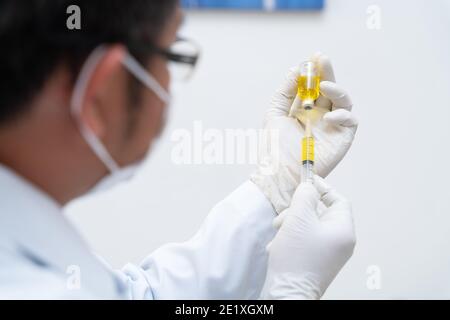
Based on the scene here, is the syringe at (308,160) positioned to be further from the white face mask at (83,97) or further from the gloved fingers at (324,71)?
the white face mask at (83,97)

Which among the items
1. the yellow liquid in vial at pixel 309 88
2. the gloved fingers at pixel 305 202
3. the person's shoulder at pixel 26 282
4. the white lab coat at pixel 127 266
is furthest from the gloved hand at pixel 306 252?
the person's shoulder at pixel 26 282

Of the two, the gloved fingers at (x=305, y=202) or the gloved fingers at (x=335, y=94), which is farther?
the gloved fingers at (x=335, y=94)

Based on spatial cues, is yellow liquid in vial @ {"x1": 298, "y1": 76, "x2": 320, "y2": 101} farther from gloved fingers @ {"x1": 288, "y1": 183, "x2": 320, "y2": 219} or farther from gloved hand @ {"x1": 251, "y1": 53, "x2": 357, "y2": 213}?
gloved fingers @ {"x1": 288, "y1": 183, "x2": 320, "y2": 219}

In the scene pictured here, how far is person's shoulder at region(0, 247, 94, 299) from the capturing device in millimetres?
605

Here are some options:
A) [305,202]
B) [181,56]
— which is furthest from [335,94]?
[181,56]

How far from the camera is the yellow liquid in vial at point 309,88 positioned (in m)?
0.99

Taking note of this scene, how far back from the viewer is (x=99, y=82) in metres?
0.61

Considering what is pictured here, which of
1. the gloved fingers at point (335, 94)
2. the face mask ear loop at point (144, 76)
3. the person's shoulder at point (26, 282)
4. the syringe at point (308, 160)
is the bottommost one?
the person's shoulder at point (26, 282)

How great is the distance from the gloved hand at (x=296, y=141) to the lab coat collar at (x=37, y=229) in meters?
0.47

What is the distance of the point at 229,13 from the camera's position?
59.8 inches

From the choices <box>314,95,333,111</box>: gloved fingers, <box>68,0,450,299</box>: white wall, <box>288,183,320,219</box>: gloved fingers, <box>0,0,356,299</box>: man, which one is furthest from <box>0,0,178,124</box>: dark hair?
<box>68,0,450,299</box>: white wall

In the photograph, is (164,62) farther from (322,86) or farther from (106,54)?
(322,86)
